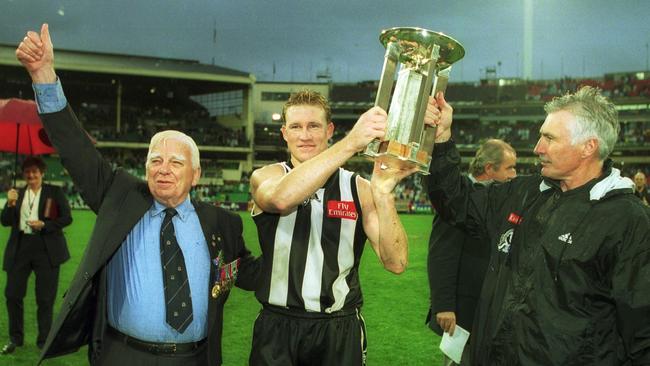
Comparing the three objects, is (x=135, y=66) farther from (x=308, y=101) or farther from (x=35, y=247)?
(x=308, y=101)

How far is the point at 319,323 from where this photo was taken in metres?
3.19

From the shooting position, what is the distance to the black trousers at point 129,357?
3180 mm

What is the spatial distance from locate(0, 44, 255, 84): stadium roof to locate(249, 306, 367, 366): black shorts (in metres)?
47.6

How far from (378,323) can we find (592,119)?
6381mm

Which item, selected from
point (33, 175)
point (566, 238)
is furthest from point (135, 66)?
point (566, 238)

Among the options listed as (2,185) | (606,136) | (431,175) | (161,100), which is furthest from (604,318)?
(161,100)

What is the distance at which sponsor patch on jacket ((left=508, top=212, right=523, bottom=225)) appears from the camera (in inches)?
124

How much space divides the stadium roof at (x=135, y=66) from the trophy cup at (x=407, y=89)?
47.9 metres

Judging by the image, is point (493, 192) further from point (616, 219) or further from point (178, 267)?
point (178, 267)

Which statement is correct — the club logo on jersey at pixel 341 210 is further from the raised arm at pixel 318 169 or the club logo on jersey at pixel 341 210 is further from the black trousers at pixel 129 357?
the black trousers at pixel 129 357

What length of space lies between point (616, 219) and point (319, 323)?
5.11 ft

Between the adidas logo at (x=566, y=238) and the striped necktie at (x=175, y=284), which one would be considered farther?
the striped necktie at (x=175, y=284)

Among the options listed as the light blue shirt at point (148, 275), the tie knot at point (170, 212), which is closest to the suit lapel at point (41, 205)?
the light blue shirt at point (148, 275)

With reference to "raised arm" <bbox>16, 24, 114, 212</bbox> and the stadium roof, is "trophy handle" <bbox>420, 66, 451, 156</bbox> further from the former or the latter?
the stadium roof
